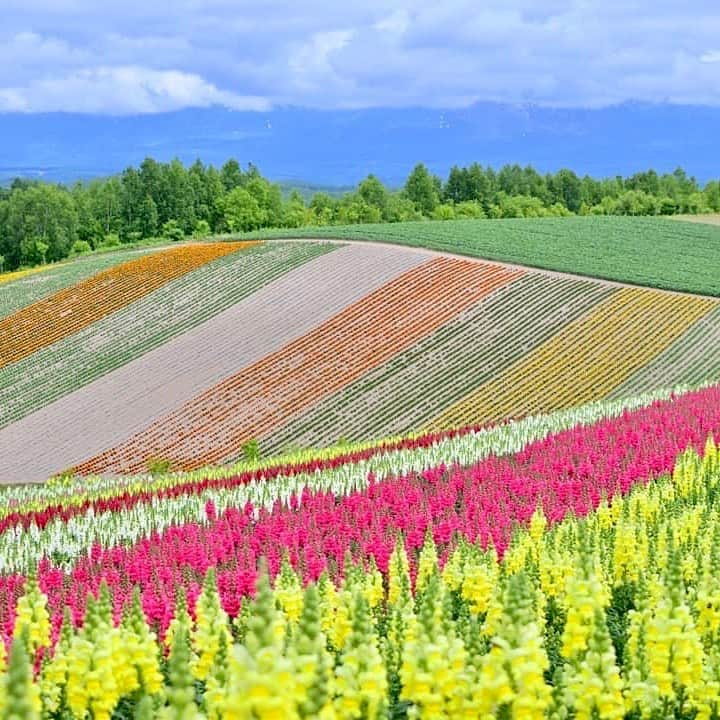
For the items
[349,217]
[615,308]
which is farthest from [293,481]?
Answer: [349,217]

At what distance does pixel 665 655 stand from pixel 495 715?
1.42m

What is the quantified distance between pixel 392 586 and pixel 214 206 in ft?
356

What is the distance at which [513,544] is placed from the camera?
11617 millimetres

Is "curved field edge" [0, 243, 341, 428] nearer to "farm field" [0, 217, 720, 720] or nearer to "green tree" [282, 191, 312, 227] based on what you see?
"farm field" [0, 217, 720, 720]

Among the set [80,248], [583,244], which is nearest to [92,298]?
[583,244]

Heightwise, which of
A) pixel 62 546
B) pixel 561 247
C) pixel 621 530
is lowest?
pixel 62 546

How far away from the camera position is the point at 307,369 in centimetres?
4231

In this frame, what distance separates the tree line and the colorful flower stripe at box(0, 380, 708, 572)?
8198 centimetres

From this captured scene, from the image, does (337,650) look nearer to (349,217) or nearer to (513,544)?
(513,544)

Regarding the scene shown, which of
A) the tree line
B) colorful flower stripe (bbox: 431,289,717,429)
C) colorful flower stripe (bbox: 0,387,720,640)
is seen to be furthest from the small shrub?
the tree line

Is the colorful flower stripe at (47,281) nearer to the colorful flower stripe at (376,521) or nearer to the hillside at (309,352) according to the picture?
the hillside at (309,352)

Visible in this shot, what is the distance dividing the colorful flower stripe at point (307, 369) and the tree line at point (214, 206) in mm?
57460

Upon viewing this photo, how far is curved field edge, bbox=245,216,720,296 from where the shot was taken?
182 ft

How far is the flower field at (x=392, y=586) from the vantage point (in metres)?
6.13
